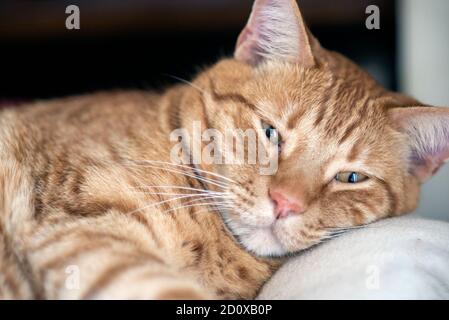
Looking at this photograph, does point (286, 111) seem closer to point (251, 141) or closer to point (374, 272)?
point (251, 141)

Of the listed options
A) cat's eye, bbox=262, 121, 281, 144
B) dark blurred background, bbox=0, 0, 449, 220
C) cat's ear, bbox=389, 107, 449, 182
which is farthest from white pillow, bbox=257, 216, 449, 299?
dark blurred background, bbox=0, 0, 449, 220

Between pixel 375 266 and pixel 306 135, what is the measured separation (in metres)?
0.58

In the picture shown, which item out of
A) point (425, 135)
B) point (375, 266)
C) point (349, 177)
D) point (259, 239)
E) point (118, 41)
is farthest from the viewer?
point (118, 41)

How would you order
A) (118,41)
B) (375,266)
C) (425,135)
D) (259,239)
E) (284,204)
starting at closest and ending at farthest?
(375,266), (284,204), (259,239), (425,135), (118,41)

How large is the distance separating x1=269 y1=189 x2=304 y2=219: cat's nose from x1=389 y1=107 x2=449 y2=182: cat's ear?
62 centimetres

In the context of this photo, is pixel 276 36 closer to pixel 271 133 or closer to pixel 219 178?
pixel 271 133

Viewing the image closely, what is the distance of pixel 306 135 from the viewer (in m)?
1.99

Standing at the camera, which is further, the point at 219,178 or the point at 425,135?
the point at 425,135

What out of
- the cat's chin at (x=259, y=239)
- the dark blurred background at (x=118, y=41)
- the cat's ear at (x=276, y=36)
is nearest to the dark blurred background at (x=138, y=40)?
the dark blurred background at (x=118, y=41)

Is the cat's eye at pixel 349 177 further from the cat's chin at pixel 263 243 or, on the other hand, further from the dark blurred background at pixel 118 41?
the dark blurred background at pixel 118 41

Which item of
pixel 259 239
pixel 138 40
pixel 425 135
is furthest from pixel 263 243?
pixel 138 40

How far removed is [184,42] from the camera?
459 cm
